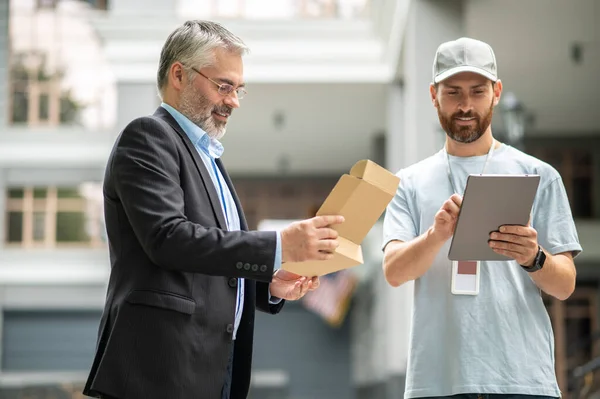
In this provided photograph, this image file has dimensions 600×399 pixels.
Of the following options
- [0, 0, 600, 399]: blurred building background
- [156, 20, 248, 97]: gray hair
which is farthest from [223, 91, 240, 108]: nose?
[0, 0, 600, 399]: blurred building background

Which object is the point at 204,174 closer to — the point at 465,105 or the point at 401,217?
the point at 401,217

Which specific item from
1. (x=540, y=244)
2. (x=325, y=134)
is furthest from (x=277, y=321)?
(x=540, y=244)

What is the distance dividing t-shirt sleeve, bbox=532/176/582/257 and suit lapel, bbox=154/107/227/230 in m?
1.00

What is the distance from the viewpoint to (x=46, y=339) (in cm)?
2356

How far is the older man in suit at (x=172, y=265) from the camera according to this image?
268 cm

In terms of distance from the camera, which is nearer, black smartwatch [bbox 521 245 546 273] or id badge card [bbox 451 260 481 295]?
black smartwatch [bbox 521 245 546 273]

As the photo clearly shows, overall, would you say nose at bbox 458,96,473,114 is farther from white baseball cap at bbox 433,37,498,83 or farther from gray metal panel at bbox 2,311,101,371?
gray metal panel at bbox 2,311,101,371

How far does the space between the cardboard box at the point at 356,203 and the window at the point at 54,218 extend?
74.4 ft

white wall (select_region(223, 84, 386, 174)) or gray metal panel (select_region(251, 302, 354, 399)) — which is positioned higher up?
white wall (select_region(223, 84, 386, 174))

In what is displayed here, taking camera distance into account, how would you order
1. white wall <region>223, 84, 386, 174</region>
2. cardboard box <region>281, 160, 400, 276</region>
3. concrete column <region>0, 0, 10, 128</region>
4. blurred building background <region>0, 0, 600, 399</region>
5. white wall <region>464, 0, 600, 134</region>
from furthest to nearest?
concrete column <region>0, 0, 10, 128</region>
white wall <region>223, 84, 386, 174</region>
blurred building background <region>0, 0, 600, 399</region>
white wall <region>464, 0, 600, 134</region>
cardboard box <region>281, 160, 400, 276</region>

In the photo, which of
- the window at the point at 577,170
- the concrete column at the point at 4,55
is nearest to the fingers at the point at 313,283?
the window at the point at 577,170

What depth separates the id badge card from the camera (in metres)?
3.12

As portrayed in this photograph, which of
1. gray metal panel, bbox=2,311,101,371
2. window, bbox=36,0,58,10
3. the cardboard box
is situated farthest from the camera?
window, bbox=36,0,58,10

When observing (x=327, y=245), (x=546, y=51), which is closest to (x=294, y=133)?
(x=546, y=51)
